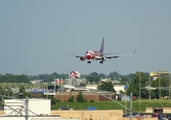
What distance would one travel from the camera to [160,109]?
559ft

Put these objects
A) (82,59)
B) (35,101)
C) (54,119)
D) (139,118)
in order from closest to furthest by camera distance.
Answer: (54,119) < (35,101) < (139,118) < (82,59)

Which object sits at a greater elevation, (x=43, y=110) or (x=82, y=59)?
(x=82, y=59)

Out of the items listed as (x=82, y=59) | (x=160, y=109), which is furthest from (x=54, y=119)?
(x=160, y=109)

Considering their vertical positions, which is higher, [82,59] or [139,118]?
[82,59]

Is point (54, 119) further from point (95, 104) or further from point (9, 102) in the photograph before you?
point (95, 104)

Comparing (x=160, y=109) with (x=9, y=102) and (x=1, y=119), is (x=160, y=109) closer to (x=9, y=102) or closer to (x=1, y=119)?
(x=9, y=102)

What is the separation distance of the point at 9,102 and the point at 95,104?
78.1 m

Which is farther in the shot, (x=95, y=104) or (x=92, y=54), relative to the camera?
(x=95, y=104)

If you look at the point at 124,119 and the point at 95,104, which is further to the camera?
the point at 95,104

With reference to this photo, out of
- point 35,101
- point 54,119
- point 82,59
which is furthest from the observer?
point 82,59

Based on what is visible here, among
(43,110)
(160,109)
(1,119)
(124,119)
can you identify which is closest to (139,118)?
(124,119)

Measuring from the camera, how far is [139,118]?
400 ft

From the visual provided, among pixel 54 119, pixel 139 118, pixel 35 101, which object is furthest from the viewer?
pixel 139 118

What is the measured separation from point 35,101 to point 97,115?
82.7 ft
